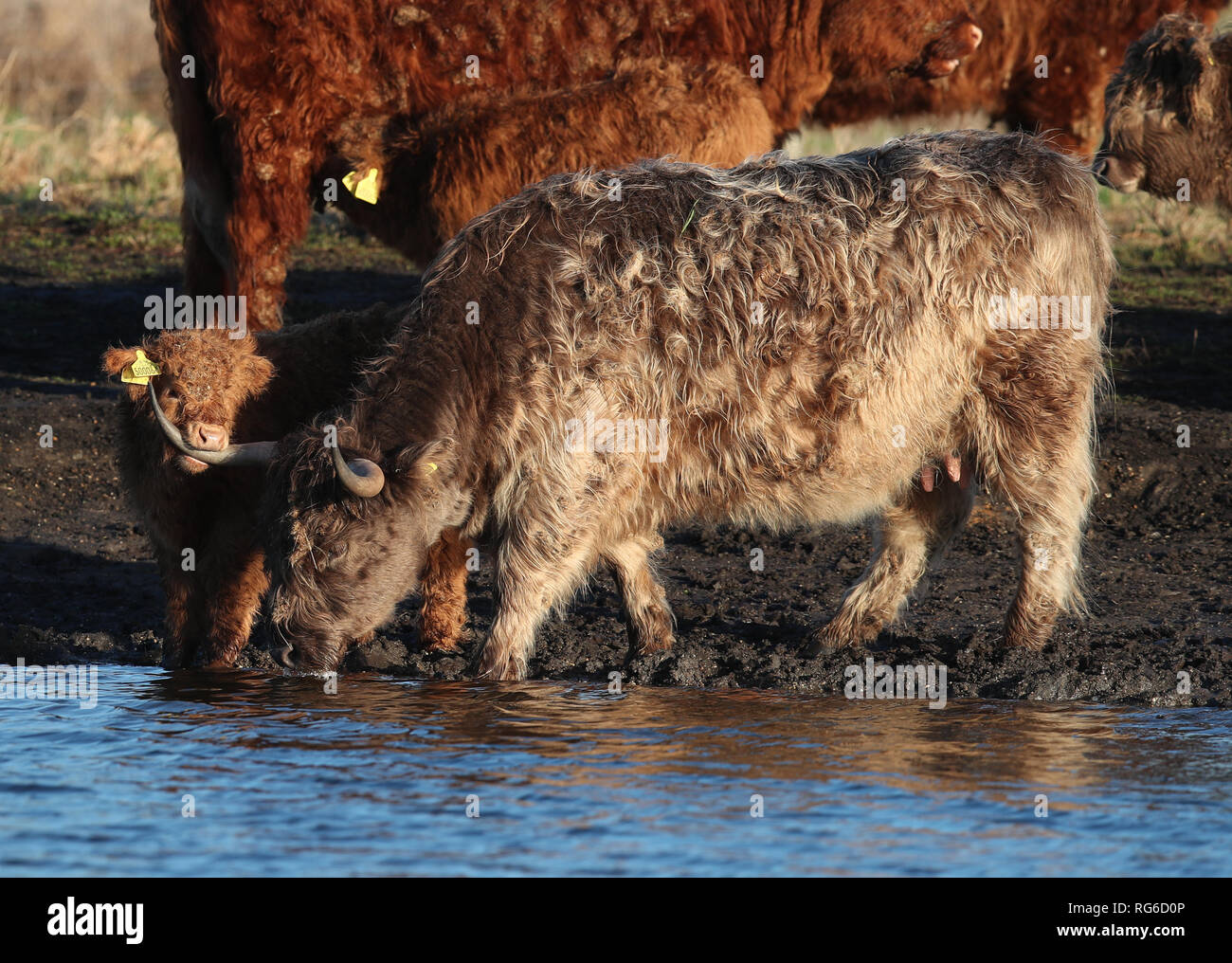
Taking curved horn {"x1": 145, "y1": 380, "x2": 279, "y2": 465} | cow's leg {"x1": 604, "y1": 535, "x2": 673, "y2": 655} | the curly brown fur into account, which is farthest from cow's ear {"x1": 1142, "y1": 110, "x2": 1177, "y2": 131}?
curved horn {"x1": 145, "y1": 380, "x2": 279, "y2": 465}

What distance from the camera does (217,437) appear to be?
5.92 meters

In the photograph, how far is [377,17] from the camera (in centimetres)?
829

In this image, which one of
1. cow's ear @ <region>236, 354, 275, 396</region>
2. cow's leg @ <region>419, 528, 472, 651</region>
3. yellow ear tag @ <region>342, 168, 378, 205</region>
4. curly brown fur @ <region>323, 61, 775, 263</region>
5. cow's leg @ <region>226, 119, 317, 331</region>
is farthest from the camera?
cow's leg @ <region>226, 119, 317, 331</region>

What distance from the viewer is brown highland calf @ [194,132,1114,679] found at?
19.0 feet

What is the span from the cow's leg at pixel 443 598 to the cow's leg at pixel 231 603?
70 cm

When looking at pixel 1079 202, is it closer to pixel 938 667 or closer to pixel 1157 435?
pixel 938 667

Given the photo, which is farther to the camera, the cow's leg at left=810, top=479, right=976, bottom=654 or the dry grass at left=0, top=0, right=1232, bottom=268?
the dry grass at left=0, top=0, right=1232, bottom=268

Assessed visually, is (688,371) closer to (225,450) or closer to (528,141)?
(225,450)

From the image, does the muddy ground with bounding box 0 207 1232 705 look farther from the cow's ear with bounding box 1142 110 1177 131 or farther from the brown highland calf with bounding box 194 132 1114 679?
the cow's ear with bounding box 1142 110 1177 131

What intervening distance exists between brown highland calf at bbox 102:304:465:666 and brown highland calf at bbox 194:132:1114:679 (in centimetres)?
38

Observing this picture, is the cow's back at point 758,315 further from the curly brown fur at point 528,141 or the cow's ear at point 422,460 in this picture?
the curly brown fur at point 528,141

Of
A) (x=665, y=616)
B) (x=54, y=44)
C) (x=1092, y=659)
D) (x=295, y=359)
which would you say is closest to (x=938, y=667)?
(x=1092, y=659)

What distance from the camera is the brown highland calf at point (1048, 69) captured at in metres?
9.74
